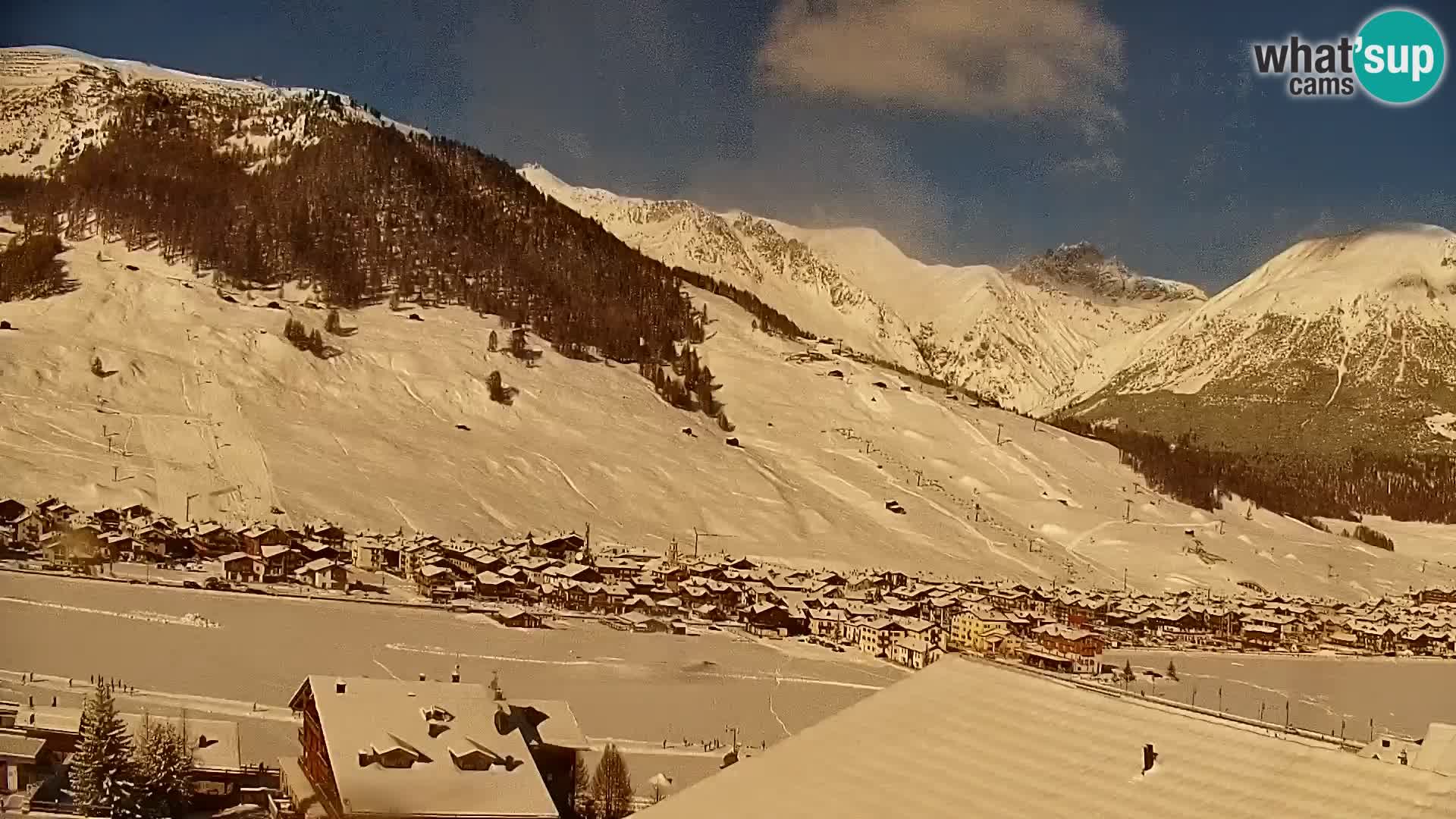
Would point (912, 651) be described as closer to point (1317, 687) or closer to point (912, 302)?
point (1317, 687)

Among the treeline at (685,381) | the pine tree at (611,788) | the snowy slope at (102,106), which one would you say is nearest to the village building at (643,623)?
the pine tree at (611,788)

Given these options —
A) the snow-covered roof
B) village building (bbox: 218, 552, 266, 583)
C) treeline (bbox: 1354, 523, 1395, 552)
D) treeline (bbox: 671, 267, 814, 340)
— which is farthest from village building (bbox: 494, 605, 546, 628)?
treeline (bbox: 1354, 523, 1395, 552)

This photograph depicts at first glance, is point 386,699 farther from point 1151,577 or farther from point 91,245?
point 91,245

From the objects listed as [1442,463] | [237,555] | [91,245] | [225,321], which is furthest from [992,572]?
[1442,463]

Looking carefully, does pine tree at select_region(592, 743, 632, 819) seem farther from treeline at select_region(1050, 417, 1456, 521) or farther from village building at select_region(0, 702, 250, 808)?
treeline at select_region(1050, 417, 1456, 521)

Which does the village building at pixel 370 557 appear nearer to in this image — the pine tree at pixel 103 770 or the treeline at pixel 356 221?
the pine tree at pixel 103 770
